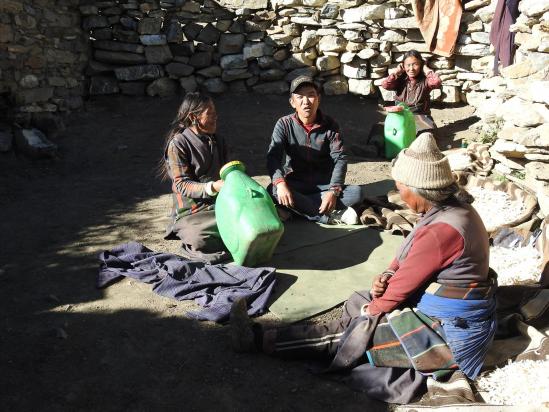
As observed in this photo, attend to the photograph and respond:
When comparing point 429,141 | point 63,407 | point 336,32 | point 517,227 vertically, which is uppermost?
point 336,32

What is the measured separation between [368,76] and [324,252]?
552 centimetres

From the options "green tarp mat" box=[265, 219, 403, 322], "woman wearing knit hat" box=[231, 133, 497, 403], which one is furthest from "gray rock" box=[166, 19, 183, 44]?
"woman wearing knit hat" box=[231, 133, 497, 403]

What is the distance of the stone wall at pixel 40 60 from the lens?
6.82 m

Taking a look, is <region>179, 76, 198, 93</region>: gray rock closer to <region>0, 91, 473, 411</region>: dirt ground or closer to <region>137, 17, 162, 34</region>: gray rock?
<region>137, 17, 162, 34</region>: gray rock

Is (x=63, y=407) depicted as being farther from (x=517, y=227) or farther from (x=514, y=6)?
(x=514, y=6)

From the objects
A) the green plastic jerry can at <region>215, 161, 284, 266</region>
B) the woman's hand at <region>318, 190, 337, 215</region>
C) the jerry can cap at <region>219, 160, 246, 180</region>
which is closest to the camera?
the green plastic jerry can at <region>215, 161, 284, 266</region>

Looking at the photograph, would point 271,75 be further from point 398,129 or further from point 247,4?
point 398,129

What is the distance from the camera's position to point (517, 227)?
424 cm

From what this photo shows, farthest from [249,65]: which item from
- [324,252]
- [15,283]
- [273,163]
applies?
[15,283]

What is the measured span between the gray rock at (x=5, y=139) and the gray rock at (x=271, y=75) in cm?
406

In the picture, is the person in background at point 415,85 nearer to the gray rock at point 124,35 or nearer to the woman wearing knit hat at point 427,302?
the gray rock at point 124,35

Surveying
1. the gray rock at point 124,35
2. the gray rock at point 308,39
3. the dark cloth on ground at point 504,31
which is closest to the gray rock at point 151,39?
the gray rock at point 124,35

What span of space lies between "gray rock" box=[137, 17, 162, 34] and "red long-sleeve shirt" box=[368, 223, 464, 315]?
724 centimetres

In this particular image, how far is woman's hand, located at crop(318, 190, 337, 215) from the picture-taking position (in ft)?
15.0
